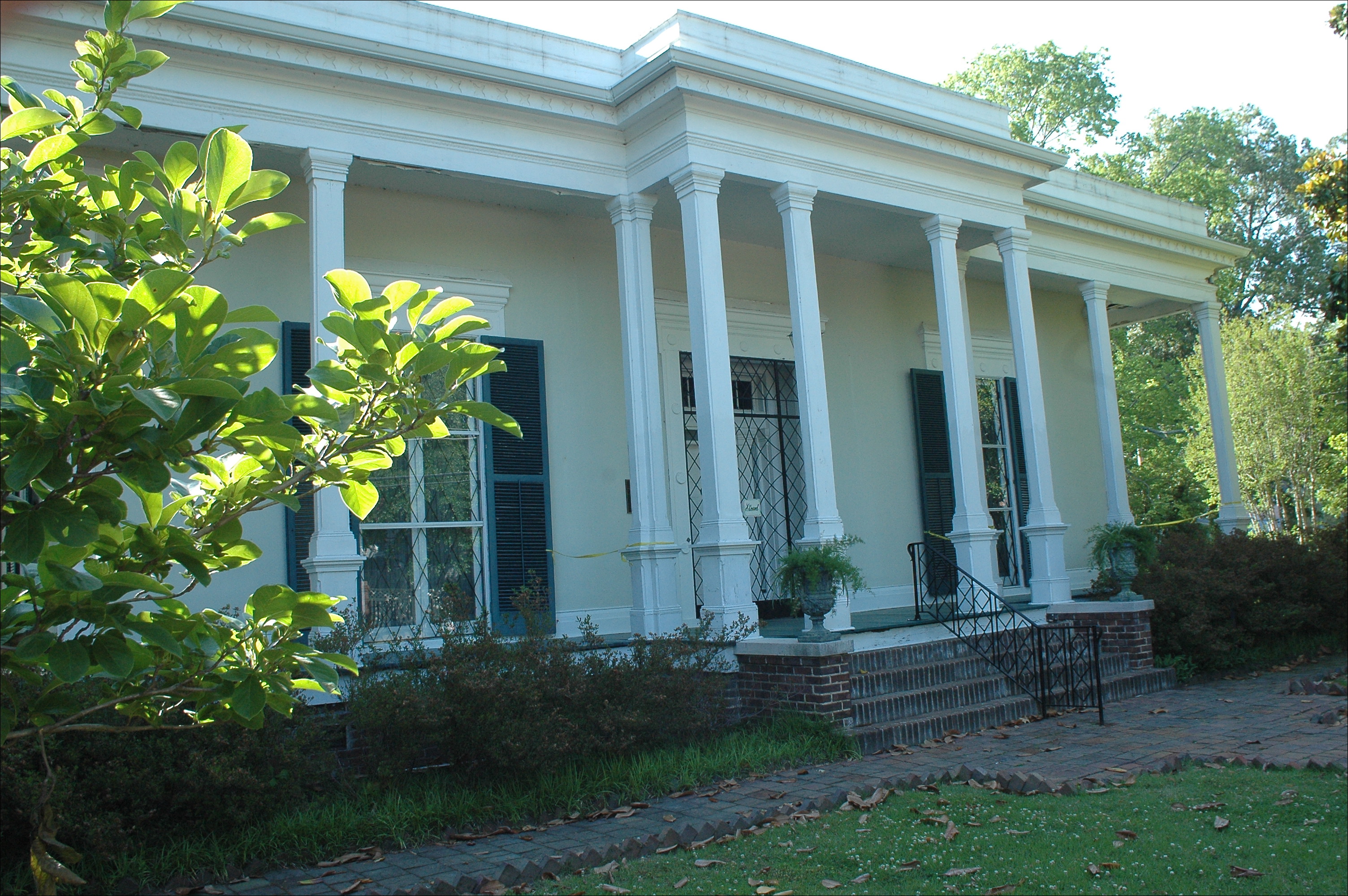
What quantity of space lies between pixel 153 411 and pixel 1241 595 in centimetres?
1191

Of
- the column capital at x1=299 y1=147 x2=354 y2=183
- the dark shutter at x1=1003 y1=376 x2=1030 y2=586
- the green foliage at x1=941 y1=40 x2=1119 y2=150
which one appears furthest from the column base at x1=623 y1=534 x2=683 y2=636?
the green foliage at x1=941 y1=40 x2=1119 y2=150

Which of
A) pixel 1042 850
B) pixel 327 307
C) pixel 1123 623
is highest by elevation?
pixel 327 307

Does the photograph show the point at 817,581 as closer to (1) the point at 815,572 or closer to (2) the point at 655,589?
(1) the point at 815,572

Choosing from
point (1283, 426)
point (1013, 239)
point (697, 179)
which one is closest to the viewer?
point (697, 179)

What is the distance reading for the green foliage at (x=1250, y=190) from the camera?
32.8 metres

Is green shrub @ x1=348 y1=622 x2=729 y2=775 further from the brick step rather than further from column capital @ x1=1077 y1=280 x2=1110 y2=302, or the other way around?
column capital @ x1=1077 y1=280 x2=1110 y2=302

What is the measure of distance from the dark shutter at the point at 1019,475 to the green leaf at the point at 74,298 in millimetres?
13329

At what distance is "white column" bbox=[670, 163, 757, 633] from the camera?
843cm

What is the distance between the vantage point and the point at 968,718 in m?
8.34

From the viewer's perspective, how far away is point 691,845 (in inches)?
208

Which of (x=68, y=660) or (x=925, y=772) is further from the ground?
(x=68, y=660)

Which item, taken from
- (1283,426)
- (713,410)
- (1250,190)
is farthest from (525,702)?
(1250,190)

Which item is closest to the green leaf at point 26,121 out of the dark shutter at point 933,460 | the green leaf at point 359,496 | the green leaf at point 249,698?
the green leaf at point 359,496

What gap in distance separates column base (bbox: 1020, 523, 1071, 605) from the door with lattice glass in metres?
2.55
